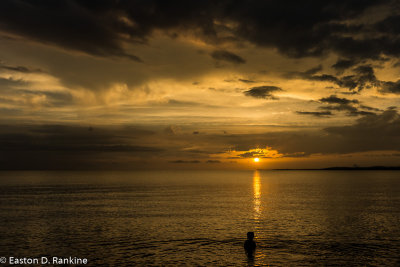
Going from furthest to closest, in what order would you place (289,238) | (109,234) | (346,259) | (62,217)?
1. (62,217)
2. (109,234)
3. (289,238)
4. (346,259)

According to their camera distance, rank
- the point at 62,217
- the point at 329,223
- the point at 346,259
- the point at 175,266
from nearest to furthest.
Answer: the point at 175,266 < the point at 346,259 < the point at 329,223 < the point at 62,217

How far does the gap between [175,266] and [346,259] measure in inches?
736

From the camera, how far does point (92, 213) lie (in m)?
74.4

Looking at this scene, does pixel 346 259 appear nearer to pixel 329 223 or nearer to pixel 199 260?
pixel 199 260

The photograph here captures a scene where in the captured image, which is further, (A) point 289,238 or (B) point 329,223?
(B) point 329,223

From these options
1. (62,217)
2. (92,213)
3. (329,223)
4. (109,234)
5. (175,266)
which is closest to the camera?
(175,266)

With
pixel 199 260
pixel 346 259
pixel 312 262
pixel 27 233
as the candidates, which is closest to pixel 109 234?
pixel 27 233

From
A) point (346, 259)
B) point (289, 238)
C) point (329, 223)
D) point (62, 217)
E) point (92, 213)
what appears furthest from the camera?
point (92, 213)

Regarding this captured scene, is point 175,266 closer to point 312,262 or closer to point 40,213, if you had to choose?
point 312,262

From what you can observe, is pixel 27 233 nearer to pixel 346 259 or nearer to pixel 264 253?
pixel 264 253

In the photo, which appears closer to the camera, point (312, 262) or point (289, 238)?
point (312, 262)

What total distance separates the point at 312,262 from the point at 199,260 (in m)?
11.9

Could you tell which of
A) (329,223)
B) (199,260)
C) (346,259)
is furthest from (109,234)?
(329,223)

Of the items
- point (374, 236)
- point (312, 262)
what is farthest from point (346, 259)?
point (374, 236)
